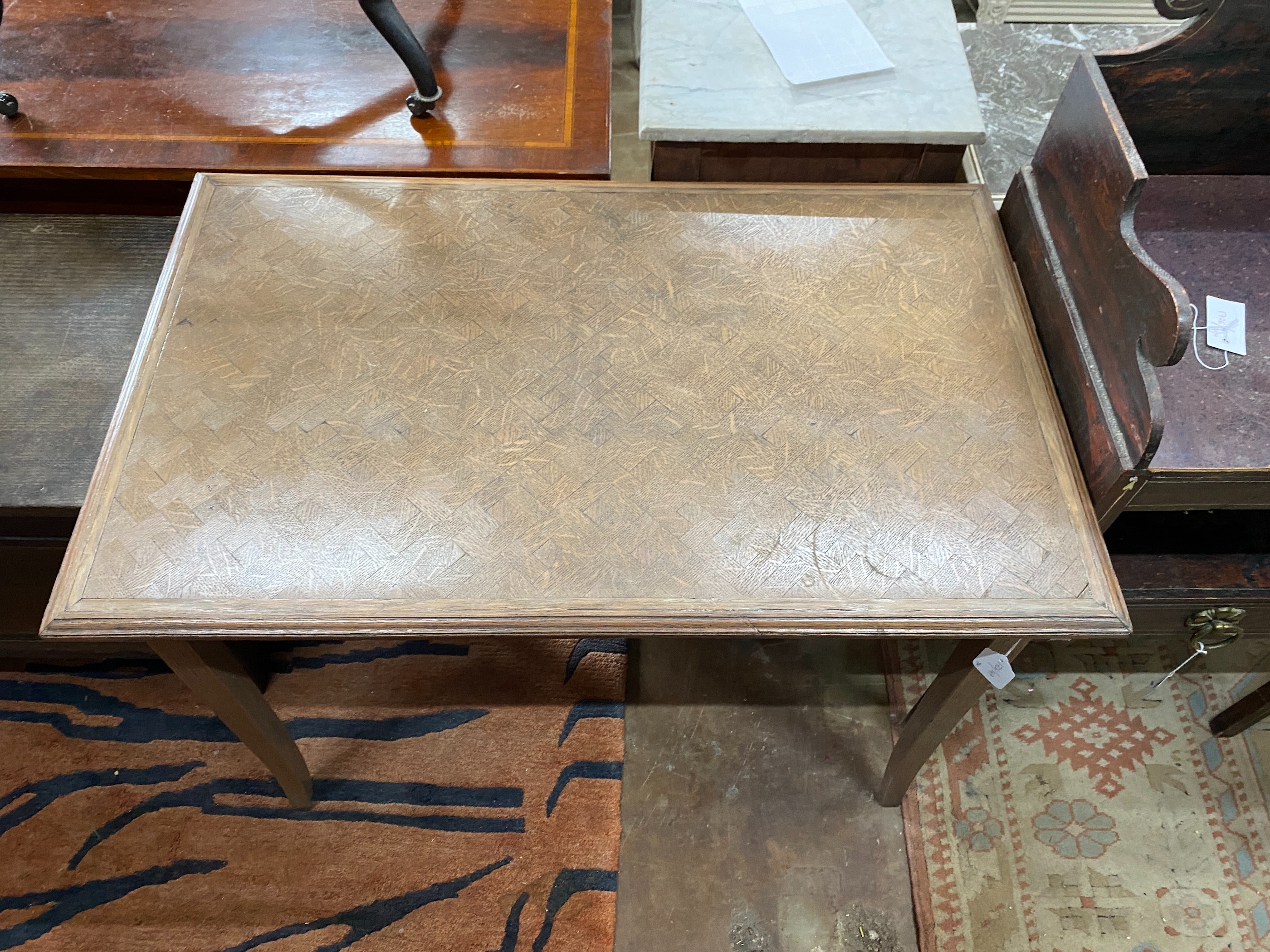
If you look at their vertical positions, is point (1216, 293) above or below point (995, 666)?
above

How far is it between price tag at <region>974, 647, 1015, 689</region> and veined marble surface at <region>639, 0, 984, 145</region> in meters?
0.87

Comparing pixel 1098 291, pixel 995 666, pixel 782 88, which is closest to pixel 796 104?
pixel 782 88

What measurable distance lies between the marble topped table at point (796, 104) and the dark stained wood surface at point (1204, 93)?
0.81 ft

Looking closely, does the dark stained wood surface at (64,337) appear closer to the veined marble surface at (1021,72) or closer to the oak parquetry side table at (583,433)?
the oak parquetry side table at (583,433)

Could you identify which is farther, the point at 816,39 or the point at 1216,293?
the point at 816,39

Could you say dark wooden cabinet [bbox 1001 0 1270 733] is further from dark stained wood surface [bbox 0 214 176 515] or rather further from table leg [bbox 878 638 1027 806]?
dark stained wood surface [bbox 0 214 176 515]

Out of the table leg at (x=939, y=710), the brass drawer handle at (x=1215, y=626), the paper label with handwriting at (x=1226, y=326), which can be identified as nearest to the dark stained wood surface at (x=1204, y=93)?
the paper label with handwriting at (x=1226, y=326)

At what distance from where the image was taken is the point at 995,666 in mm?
1103

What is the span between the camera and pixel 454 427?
113cm

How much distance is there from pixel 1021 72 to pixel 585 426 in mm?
1311

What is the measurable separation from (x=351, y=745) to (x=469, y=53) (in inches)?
62.9

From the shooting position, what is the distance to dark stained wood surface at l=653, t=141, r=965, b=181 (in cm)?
Answer: 140

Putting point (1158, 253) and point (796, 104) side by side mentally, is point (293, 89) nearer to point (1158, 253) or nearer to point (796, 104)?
point (796, 104)

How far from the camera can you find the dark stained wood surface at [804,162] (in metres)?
1.40
